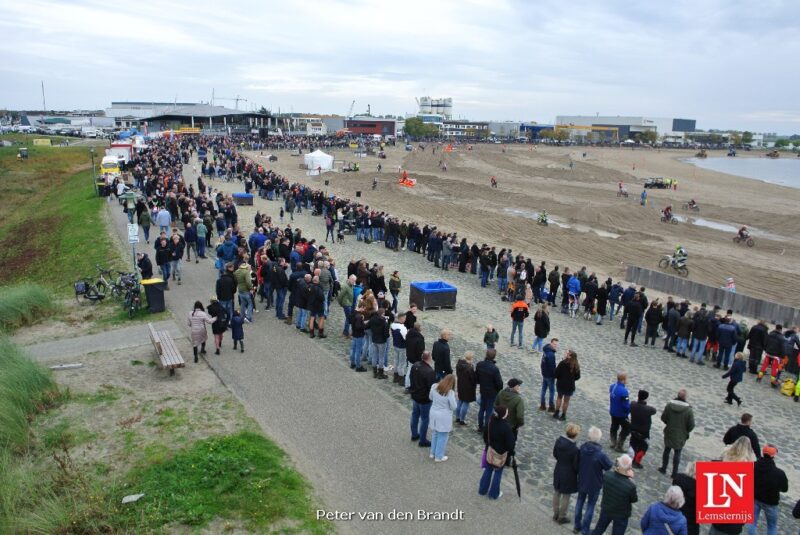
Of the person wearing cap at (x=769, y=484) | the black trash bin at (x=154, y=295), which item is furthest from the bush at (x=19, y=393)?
the person wearing cap at (x=769, y=484)

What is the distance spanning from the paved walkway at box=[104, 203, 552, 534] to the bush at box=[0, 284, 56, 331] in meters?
5.63

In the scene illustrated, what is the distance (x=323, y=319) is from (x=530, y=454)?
5933 mm

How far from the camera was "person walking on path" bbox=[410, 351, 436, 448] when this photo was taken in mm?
8414

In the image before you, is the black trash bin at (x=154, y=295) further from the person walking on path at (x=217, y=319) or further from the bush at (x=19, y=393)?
the bush at (x=19, y=393)

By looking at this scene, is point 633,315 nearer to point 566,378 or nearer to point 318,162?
point 566,378

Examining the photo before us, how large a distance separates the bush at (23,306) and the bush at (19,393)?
3.70 metres

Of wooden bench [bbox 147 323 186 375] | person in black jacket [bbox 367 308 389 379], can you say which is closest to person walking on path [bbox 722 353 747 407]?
person in black jacket [bbox 367 308 389 379]

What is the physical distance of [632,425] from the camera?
28.5ft

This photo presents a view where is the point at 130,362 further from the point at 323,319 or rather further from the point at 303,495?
the point at 303,495

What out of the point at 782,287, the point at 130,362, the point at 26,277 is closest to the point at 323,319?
the point at 130,362

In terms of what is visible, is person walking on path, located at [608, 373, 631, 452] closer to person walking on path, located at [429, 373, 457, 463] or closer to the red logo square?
the red logo square

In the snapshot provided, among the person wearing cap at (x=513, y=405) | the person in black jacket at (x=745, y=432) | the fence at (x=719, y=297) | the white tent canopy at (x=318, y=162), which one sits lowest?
the fence at (x=719, y=297)

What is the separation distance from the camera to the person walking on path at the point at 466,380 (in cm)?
898

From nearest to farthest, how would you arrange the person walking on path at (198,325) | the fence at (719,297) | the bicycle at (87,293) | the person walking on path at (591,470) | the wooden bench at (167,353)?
the person walking on path at (591,470), the wooden bench at (167,353), the person walking on path at (198,325), the bicycle at (87,293), the fence at (719,297)
